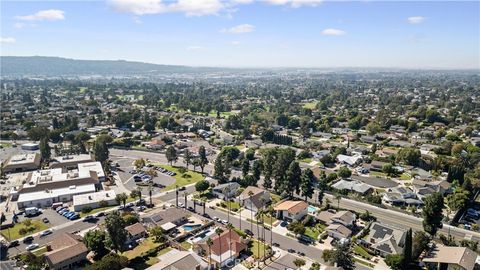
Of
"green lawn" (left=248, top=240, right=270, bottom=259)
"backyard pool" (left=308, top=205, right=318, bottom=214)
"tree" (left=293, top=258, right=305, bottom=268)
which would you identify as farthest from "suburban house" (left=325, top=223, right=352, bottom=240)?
"green lawn" (left=248, top=240, right=270, bottom=259)

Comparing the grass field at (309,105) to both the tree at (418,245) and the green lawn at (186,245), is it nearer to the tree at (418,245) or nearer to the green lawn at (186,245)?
the tree at (418,245)

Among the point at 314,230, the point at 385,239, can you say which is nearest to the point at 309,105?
the point at 314,230

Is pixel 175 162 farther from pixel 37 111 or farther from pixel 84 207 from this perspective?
pixel 37 111

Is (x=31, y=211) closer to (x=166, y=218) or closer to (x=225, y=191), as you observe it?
(x=166, y=218)

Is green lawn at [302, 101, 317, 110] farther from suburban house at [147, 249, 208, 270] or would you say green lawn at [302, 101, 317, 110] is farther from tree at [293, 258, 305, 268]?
suburban house at [147, 249, 208, 270]

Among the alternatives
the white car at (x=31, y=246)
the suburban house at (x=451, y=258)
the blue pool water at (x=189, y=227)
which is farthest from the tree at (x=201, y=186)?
the suburban house at (x=451, y=258)

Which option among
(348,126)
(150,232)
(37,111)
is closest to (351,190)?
(150,232)

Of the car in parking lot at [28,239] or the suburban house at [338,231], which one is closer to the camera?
the car in parking lot at [28,239]
